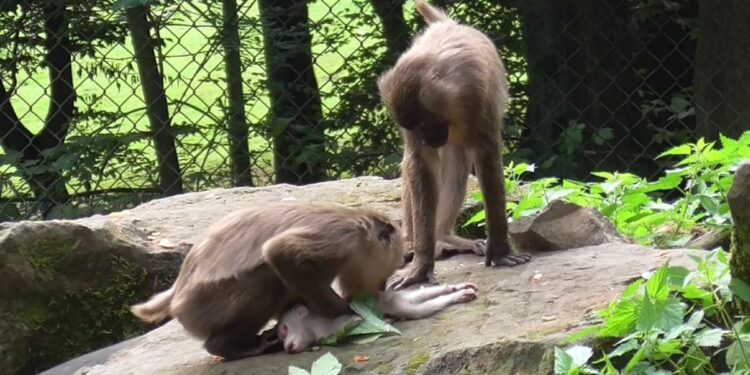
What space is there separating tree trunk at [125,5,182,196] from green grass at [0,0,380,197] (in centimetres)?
4

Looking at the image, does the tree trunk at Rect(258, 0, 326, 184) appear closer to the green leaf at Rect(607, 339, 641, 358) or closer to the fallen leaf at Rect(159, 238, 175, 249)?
the fallen leaf at Rect(159, 238, 175, 249)

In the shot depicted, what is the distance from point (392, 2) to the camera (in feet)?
24.6

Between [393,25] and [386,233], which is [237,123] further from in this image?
[386,233]

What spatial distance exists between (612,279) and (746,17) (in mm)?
3939

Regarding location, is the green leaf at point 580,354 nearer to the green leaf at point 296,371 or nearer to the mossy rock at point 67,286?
the green leaf at point 296,371

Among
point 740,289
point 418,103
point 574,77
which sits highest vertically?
point 418,103

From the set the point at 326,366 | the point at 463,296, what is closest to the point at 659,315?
the point at 326,366

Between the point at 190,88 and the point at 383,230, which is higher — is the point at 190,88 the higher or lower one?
the higher one

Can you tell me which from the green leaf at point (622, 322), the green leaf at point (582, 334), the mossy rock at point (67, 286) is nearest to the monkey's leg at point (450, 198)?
the mossy rock at point (67, 286)

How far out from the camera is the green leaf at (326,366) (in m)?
3.90

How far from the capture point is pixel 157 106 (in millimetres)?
7457

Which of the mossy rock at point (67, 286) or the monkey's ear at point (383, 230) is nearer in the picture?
the monkey's ear at point (383, 230)

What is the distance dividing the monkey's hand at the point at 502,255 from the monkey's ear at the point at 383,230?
696 mm

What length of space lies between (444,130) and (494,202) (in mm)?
408
